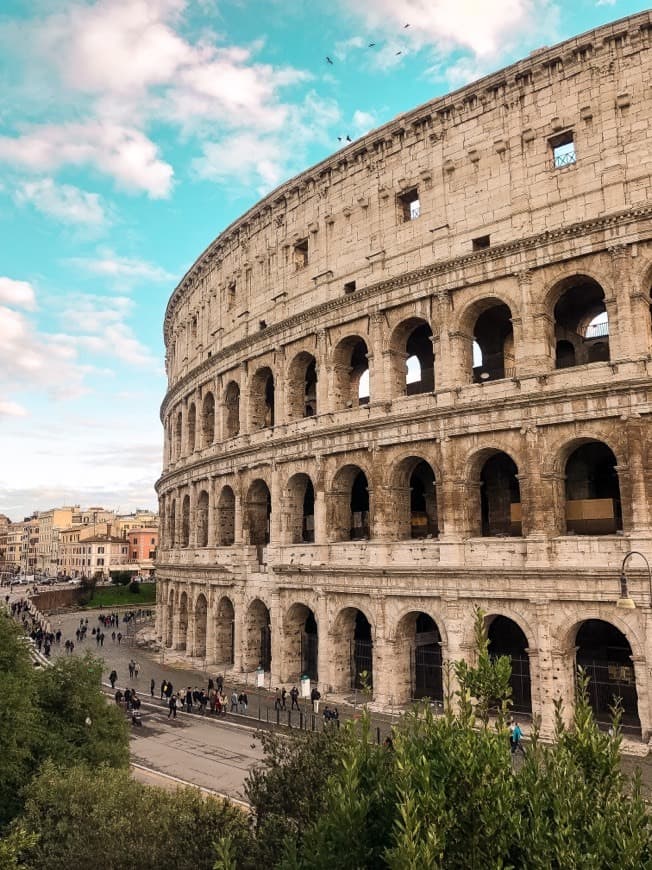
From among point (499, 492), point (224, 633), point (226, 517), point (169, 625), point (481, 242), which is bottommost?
point (169, 625)

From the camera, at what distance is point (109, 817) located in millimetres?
11102

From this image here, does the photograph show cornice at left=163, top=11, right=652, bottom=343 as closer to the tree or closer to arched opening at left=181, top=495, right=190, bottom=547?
arched opening at left=181, top=495, right=190, bottom=547

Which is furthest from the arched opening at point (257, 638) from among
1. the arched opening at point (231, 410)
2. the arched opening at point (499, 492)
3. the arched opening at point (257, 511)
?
the arched opening at point (499, 492)

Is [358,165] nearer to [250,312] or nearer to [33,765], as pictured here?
[250,312]

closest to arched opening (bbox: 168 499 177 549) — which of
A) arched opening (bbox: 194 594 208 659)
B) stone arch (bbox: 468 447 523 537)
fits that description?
arched opening (bbox: 194 594 208 659)

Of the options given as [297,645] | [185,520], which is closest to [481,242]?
[297,645]

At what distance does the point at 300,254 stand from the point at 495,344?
9.90 meters

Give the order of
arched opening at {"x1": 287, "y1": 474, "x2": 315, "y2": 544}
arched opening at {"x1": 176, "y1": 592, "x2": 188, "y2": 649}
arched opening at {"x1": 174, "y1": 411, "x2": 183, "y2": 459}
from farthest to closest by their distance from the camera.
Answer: arched opening at {"x1": 174, "y1": 411, "x2": 183, "y2": 459} < arched opening at {"x1": 176, "y1": 592, "x2": 188, "y2": 649} < arched opening at {"x1": 287, "y1": 474, "x2": 315, "y2": 544}

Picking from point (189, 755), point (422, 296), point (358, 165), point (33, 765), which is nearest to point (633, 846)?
point (33, 765)

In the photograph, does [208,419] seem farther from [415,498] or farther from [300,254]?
[415,498]

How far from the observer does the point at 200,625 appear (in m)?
36.4

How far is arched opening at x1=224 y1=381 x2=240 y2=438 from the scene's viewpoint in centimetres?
3556

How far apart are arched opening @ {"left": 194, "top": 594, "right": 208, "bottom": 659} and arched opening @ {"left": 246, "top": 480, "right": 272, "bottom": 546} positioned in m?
5.75

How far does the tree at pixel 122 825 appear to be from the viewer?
991cm
